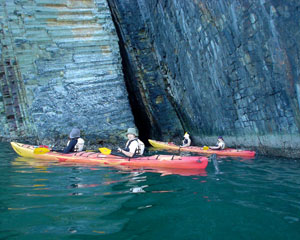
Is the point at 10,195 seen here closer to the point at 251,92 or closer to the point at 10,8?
the point at 251,92

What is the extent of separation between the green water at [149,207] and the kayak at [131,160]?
40.6 inches

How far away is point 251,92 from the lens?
28.2 feet

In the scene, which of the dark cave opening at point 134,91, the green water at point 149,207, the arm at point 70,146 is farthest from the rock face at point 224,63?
the arm at point 70,146

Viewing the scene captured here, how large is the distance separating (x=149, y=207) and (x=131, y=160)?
364cm

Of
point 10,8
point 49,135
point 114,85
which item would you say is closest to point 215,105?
point 114,85

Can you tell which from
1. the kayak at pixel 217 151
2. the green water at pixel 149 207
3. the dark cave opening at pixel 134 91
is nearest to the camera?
the green water at pixel 149 207

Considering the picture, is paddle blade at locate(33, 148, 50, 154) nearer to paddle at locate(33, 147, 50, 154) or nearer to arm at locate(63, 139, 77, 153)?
paddle at locate(33, 147, 50, 154)

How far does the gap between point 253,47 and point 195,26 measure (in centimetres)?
309

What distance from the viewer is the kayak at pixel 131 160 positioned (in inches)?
243

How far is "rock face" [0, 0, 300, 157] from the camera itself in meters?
7.43

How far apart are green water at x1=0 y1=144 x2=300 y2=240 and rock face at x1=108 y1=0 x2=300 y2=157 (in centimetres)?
328

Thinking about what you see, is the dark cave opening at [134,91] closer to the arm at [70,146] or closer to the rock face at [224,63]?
the rock face at [224,63]

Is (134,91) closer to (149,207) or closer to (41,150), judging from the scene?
(41,150)

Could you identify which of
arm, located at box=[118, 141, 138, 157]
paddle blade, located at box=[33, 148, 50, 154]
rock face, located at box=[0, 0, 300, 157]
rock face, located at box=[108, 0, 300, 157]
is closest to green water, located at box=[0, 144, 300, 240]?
arm, located at box=[118, 141, 138, 157]
